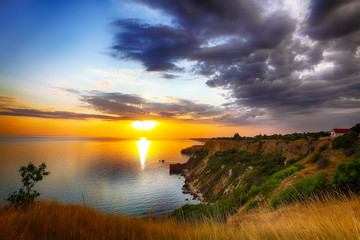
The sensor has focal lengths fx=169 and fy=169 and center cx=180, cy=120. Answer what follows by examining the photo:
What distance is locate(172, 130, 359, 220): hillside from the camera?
1384 cm

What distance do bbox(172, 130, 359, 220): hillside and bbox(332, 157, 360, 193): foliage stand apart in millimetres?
992

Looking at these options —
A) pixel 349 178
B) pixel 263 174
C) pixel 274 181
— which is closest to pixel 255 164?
pixel 263 174

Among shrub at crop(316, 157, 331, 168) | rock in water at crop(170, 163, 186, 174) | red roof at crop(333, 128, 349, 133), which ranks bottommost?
rock in water at crop(170, 163, 186, 174)

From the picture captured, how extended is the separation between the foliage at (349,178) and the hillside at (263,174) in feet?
3.26

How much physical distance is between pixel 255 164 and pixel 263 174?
11841 millimetres

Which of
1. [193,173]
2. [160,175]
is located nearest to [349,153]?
[193,173]

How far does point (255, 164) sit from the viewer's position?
46.5 meters

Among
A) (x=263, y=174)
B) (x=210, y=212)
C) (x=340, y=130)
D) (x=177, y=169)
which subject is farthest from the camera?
(x=177, y=169)

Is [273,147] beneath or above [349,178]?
beneath

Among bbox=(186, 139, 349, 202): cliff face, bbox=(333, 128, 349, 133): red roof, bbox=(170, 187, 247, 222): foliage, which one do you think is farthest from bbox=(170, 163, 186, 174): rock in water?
bbox=(170, 187, 247, 222): foliage

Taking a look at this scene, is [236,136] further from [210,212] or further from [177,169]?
[210,212]

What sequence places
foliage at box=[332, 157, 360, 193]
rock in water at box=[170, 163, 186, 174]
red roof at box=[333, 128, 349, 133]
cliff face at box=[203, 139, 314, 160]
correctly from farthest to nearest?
rock in water at box=[170, 163, 186, 174] < red roof at box=[333, 128, 349, 133] < cliff face at box=[203, 139, 314, 160] < foliage at box=[332, 157, 360, 193]

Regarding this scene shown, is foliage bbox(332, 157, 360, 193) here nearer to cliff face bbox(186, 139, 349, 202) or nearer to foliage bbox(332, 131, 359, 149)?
cliff face bbox(186, 139, 349, 202)

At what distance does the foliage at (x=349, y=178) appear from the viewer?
427 inches
